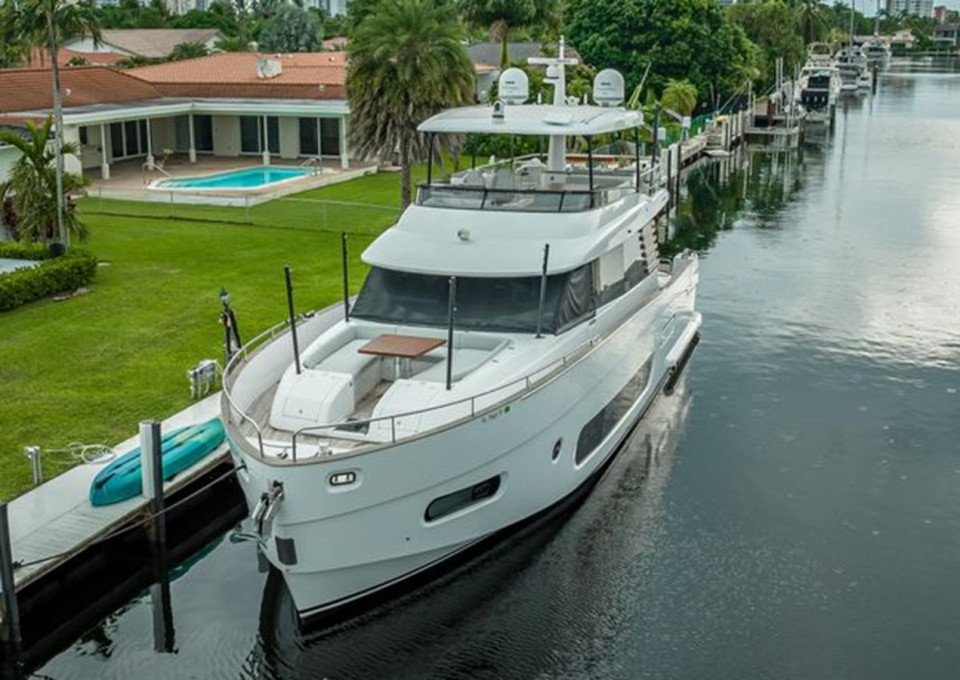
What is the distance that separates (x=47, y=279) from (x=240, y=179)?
64.7 ft

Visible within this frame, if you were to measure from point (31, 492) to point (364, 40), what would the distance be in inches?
766

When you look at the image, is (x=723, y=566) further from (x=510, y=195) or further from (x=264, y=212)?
(x=264, y=212)

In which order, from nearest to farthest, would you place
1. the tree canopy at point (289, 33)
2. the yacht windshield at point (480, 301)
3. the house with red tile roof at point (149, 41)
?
1. the yacht windshield at point (480, 301)
2. the tree canopy at point (289, 33)
3. the house with red tile roof at point (149, 41)

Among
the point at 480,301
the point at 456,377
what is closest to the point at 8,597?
the point at 456,377

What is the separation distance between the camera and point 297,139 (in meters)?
51.0

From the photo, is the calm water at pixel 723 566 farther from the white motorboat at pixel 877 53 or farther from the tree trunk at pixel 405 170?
the white motorboat at pixel 877 53

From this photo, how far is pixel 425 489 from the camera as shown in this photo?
14.3 m

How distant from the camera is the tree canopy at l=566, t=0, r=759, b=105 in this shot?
69.6 meters

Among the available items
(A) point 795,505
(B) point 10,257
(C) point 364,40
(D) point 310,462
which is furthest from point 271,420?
(C) point 364,40

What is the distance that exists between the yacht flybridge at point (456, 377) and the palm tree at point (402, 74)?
31.3 ft

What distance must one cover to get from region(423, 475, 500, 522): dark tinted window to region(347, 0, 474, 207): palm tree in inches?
715

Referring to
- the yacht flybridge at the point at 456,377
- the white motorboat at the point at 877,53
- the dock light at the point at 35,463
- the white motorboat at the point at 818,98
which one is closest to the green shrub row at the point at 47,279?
the dock light at the point at 35,463

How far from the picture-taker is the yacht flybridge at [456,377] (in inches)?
547

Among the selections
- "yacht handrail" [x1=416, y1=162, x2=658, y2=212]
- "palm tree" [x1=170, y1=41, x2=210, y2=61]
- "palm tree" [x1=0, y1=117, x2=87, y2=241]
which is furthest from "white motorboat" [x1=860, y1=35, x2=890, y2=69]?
"yacht handrail" [x1=416, y1=162, x2=658, y2=212]
